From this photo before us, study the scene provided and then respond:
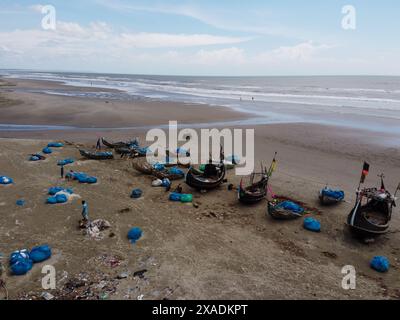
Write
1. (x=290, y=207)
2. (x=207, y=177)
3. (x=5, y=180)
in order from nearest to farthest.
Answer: (x=290, y=207)
(x=5, y=180)
(x=207, y=177)

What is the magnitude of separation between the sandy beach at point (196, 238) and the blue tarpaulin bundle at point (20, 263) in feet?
0.57

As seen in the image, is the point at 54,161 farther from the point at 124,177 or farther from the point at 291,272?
the point at 291,272

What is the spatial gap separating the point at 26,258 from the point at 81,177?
21.7ft

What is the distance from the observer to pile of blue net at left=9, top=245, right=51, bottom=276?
27.1ft

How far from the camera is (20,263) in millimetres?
8352

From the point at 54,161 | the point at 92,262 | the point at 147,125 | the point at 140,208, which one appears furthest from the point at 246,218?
the point at 147,125

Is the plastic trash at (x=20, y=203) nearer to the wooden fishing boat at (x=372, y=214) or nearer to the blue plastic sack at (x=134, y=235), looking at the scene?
the blue plastic sack at (x=134, y=235)

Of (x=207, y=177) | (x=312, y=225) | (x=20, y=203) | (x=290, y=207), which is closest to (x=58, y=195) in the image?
(x=20, y=203)

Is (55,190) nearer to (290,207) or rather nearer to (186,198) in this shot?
(186,198)

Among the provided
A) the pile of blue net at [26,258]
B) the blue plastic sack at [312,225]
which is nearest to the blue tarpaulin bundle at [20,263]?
the pile of blue net at [26,258]

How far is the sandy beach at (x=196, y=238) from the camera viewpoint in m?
8.10

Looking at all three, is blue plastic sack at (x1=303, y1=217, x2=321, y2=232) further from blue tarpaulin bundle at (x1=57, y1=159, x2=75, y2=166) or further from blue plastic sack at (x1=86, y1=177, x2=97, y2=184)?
blue tarpaulin bundle at (x1=57, y1=159, x2=75, y2=166)

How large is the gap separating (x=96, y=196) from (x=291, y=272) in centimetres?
843

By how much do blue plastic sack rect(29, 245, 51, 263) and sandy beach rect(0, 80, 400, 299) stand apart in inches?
10.2
